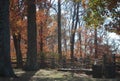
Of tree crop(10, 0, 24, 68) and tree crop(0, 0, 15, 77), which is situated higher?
tree crop(10, 0, 24, 68)

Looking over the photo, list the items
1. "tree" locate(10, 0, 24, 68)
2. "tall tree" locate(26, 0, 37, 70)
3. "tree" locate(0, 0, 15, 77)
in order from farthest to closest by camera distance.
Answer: "tree" locate(10, 0, 24, 68)
"tall tree" locate(26, 0, 37, 70)
"tree" locate(0, 0, 15, 77)

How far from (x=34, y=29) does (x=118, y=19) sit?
7406 mm

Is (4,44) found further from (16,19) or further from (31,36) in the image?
(16,19)

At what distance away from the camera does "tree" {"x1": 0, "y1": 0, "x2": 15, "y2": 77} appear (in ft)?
61.9

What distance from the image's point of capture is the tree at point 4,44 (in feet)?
61.9

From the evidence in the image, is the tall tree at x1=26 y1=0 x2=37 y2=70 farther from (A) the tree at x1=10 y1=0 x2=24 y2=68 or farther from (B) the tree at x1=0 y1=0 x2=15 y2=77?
(B) the tree at x1=0 y1=0 x2=15 y2=77

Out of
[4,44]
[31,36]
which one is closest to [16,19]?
[31,36]

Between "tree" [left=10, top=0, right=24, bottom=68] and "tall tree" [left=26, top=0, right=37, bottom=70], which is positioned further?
"tree" [left=10, top=0, right=24, bottom=68]

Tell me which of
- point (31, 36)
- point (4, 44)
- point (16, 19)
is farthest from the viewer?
point (16, 19)

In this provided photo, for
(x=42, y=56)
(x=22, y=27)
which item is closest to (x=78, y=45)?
(x=22, y=27)

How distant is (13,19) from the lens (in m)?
36.1

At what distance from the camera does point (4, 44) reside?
19234mm

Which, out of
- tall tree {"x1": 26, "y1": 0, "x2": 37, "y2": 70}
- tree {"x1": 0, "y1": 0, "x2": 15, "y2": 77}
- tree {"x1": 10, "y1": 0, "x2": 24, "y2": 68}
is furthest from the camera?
tree {"x1": 10, "y1": 0, "x2": 24, "y2": 68}

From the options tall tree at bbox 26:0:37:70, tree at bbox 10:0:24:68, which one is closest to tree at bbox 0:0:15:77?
tall tree at bbox 26:0:37:70
